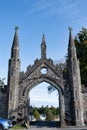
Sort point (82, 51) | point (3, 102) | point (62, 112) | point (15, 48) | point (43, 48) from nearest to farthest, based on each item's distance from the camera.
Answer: point (62, 112) → point (3, 102) → point (15, 48) → point (43, 48) → point (82, 51)

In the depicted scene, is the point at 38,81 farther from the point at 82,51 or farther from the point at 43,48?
the point at 82,51

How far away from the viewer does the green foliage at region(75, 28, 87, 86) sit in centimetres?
4334

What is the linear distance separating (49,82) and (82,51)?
14.1 metres

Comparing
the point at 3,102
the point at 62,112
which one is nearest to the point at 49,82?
the point at 62,112

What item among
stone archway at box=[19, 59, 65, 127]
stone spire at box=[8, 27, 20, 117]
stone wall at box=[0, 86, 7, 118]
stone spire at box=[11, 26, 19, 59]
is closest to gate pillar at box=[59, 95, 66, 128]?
stone archway at box=[19, 59, 65, 127]

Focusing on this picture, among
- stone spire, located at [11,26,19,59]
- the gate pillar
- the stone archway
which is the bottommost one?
the gate pillar

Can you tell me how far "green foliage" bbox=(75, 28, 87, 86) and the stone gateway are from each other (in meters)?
9.40

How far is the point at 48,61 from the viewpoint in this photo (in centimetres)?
3462

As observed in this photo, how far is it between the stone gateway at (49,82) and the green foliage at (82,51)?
9402 millimetres

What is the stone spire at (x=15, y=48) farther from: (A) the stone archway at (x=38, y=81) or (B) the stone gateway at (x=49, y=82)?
(A) the stone archway at (x=38, y=81)

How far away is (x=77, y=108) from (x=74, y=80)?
3987 millimetres

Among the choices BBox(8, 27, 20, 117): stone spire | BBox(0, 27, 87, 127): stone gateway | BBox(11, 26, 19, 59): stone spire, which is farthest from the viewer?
BBox(11, 26, 19, 59): stone spire

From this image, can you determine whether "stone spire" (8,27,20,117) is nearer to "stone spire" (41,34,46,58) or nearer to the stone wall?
the stone wall

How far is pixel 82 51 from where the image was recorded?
4484 centimetres
